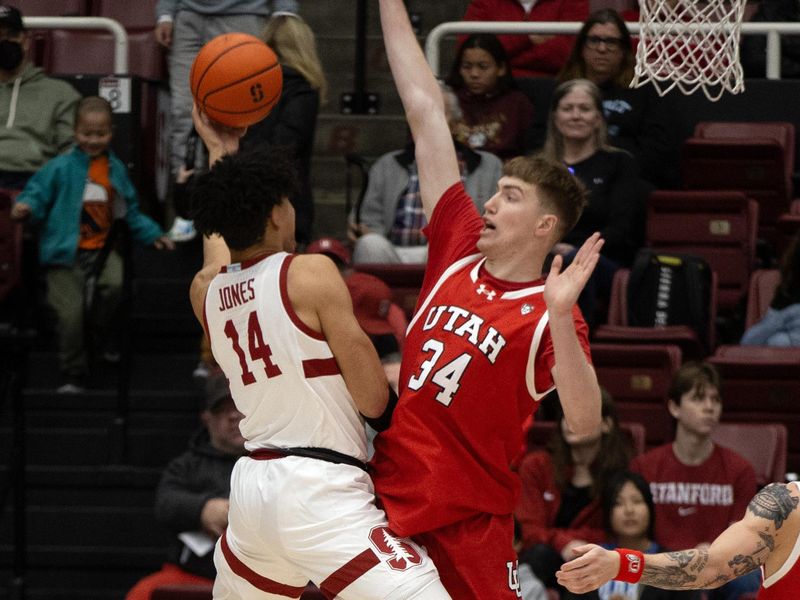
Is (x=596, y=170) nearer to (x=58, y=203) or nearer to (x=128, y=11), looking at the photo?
(x=58, y=203)

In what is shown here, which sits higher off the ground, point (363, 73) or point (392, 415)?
point (363, 73)

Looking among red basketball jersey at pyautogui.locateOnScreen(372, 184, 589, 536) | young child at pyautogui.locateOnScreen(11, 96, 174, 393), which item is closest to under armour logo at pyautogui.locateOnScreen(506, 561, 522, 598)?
red basketball jersey at pyautogui.locateOnScreen(372, 184, 589, 536)

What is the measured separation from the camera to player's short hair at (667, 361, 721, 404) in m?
7.07

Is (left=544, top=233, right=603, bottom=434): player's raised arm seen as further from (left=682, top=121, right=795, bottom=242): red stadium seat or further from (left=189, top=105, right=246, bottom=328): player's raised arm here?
(left=682, top=121, right=795, bottom=242): red stadium seat

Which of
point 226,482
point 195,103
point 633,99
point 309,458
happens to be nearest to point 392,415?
point 309,458

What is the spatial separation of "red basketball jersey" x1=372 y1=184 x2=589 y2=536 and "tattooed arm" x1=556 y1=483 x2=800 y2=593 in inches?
22.5

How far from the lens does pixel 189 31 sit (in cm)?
891

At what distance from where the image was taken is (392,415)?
4.82m

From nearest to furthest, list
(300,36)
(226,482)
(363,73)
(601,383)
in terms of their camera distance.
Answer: (226,482), (601,383), (300,36), (363,73)

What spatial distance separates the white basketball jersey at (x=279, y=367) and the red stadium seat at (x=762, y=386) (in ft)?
10.7

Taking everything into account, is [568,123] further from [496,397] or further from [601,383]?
[496,397]

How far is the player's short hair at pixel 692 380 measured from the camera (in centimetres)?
707

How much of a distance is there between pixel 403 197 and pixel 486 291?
3.72 meters

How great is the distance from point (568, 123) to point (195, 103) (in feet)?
10.1
